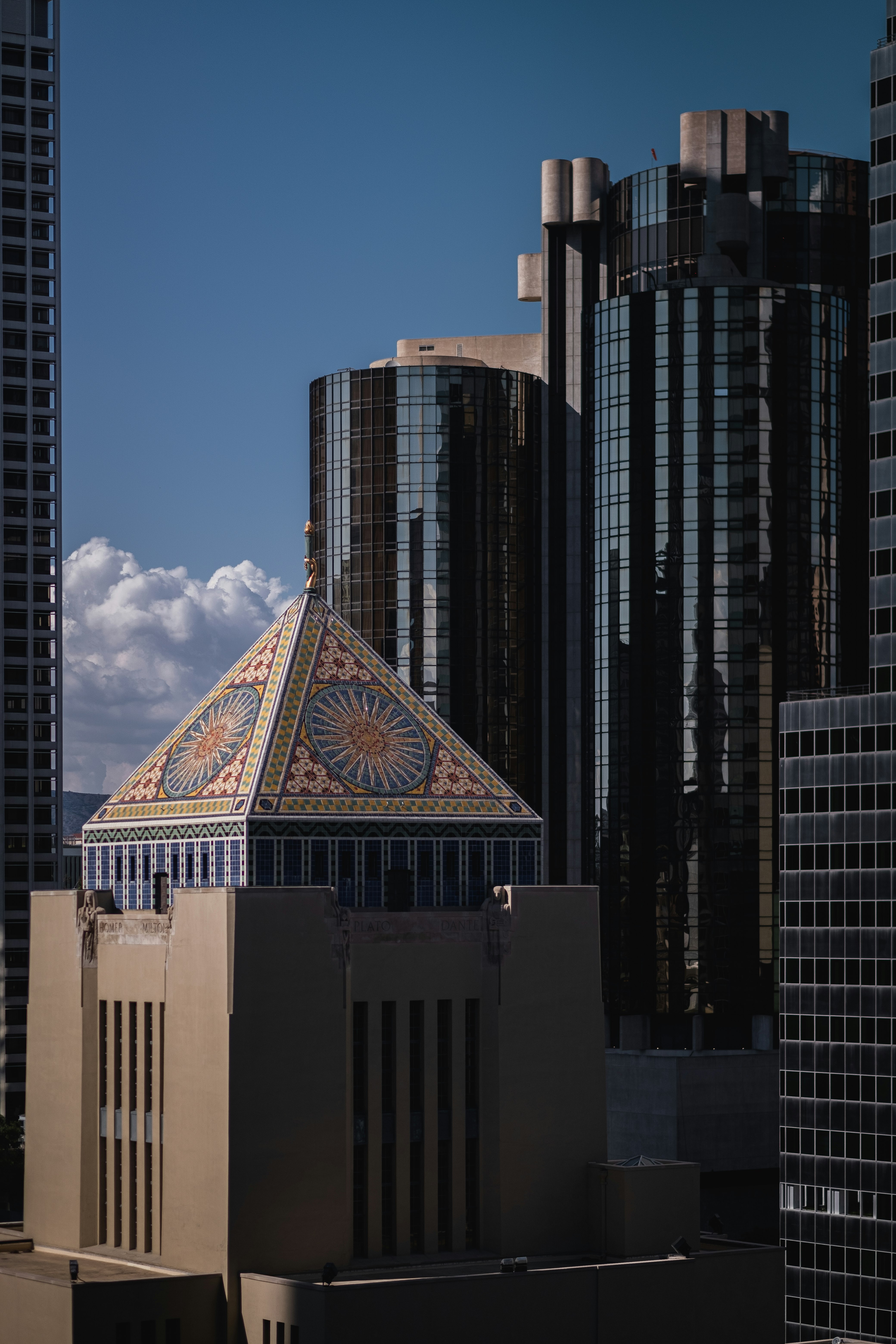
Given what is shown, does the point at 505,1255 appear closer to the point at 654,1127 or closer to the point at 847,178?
the point at 654,1127

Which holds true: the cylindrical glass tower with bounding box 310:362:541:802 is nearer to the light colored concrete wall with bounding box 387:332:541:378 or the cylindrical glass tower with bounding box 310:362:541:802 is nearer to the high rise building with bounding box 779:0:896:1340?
the light colored concrete wall with bounding box 387:332:541:378

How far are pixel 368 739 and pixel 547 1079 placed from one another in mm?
11974

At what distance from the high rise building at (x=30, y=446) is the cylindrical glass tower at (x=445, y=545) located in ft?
68.4

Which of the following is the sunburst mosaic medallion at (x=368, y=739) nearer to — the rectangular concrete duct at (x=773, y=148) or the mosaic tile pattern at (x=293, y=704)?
the mosaic tile pattern at (x=293, y=704)

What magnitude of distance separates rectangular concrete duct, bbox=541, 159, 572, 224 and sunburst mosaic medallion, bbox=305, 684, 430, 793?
3968 inches

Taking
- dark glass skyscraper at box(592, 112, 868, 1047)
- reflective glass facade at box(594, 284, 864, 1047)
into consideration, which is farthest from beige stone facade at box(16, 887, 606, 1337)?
dark glass skyscraper at box(592, 112, 868, 1047)

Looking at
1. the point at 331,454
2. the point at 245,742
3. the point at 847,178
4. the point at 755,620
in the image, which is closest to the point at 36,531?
the point at 331,454

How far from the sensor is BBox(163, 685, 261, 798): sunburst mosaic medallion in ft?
230

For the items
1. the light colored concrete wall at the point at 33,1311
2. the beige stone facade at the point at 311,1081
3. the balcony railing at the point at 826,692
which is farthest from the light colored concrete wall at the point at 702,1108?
the light colored concrete wall at the point at 33,1311

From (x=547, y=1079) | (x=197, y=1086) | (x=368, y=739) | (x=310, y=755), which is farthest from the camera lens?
(x=368, y=739)

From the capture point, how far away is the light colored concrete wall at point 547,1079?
6806cm

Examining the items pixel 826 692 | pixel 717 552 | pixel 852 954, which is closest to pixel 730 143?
pixel 717 552

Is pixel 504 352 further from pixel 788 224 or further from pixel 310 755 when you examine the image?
pixel 310 755

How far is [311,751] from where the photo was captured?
228ft
